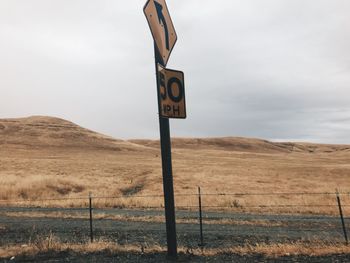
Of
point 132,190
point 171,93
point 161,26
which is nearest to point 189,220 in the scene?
point 171,93

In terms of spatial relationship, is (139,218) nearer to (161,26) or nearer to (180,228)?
(180,228)

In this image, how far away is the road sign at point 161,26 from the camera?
665cm

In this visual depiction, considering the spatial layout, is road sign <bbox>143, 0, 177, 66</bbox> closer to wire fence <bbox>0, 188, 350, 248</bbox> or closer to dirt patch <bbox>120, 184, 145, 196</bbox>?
wire fence <bbox>0, 188, 350, 248</bbox>

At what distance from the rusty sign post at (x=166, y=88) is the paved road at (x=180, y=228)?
4.98 meters

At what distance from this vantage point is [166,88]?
266 inches

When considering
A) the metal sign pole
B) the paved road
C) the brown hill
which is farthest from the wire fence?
the brown hill

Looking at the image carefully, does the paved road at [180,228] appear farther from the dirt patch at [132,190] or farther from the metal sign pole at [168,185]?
the dirt patch at [132,190]

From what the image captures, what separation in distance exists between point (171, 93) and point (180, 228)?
9889mm

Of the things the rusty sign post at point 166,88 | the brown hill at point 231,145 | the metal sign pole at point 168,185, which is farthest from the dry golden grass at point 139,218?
the brown hill at point 231,145

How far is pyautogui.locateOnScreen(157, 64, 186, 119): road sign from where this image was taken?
6.59 metres

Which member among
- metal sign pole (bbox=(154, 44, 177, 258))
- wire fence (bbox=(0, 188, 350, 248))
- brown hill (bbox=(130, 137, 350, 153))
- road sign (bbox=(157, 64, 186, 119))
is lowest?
wire fence (bbox=(0, 188, 350, 248))

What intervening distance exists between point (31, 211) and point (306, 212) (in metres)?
16.0

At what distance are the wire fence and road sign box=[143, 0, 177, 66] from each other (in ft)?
22.1

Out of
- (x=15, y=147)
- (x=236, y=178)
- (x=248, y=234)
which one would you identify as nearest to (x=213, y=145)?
(x=15, y=147)
